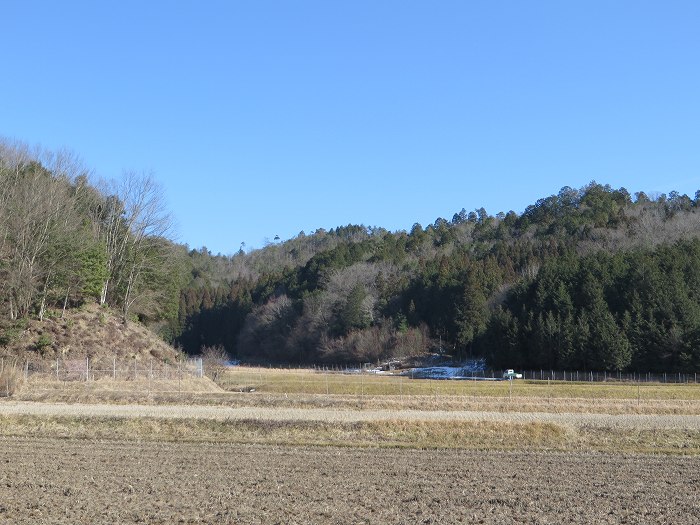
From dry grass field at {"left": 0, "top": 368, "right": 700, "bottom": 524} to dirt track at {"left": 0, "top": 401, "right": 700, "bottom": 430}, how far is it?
10 centimetres

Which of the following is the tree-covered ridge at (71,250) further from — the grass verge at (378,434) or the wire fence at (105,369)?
the grass verge at (378,434)

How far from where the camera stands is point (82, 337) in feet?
177

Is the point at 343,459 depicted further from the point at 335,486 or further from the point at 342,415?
the point at 342,415

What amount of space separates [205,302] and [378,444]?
5026 inches

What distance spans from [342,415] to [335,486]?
49.4 feet

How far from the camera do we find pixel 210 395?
40.3 meters

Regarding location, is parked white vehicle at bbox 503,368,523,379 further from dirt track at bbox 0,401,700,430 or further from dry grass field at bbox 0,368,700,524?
dirt track at bbox 0,401,700,430

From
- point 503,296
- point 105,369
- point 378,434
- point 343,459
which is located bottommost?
point 343,459

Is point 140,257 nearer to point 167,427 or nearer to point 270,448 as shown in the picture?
point 167,427

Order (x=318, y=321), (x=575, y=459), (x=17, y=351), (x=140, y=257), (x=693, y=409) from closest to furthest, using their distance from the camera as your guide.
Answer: (x=575, y=459)
(x=693, y=409)
(x=17, y=351)
(x=140, y=257)
(x=318, y=321)

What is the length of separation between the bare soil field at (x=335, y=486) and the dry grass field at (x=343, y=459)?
0.18ft

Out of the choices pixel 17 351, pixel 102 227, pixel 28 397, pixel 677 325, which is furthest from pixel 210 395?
pixel 677 325

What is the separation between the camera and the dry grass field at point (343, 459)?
14.0 metres

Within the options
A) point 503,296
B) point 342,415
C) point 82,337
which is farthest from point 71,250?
point 503,296
